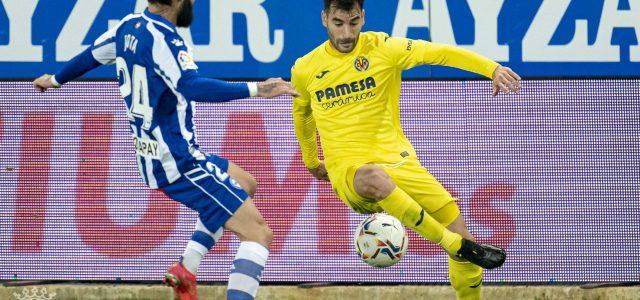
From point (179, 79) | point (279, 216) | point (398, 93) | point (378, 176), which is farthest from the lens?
point (279, 216)

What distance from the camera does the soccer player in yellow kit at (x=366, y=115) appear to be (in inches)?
309

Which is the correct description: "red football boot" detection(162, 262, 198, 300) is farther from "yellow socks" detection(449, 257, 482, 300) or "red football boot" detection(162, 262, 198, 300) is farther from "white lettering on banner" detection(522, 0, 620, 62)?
"white lettering on banner" detection(522, 0, 620, 62)

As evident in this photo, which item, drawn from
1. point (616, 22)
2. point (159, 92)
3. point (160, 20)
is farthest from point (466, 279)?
point (616, 22)

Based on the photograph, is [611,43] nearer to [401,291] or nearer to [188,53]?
[401,291]

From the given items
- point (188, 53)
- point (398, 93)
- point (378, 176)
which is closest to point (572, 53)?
point (398, 93)

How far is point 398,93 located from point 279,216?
135 cm

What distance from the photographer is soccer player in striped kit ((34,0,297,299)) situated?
6.45m

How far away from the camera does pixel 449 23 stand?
10039mm

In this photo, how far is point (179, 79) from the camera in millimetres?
6383

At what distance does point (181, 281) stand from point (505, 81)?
233 cm

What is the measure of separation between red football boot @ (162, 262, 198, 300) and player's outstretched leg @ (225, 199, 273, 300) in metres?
0.32

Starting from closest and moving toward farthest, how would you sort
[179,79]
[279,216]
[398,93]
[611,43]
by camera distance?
[179,79]
[398,93]
[279,216]
[611,43]

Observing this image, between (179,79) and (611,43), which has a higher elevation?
(179,79)

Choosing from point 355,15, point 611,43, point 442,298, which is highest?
point 355,15
